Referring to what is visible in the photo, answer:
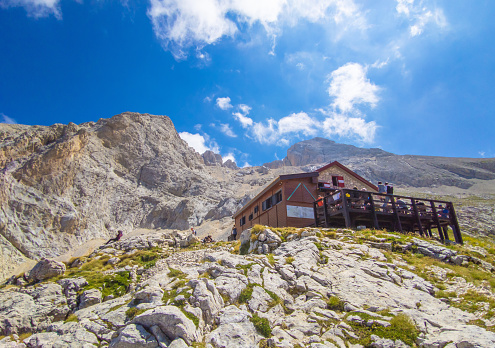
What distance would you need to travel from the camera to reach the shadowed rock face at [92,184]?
185 feet

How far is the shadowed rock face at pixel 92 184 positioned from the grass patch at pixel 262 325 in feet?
187

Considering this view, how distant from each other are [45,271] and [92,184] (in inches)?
2329

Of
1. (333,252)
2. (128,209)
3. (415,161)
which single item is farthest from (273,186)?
(415,161)

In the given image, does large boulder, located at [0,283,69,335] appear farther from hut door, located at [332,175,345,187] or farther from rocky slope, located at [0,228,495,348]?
hut door, located at [332,175,345,187]

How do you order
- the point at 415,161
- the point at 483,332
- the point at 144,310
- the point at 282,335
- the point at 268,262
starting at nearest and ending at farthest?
the point at 483,332 < the point at 282,335 < the point at 144,310 < the point at 268,262 < the point at 415,161

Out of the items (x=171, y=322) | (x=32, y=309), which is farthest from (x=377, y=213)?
(x=32, y=309)

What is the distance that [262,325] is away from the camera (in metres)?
8.14

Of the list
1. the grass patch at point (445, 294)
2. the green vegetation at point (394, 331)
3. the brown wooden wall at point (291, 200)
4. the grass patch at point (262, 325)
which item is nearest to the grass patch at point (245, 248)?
the brown wooden wall at point (291, 200)

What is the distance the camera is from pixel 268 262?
488 inches

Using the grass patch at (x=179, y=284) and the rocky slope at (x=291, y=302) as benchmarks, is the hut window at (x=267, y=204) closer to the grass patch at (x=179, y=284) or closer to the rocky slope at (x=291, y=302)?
the rocky slope at (x=291, y=302)

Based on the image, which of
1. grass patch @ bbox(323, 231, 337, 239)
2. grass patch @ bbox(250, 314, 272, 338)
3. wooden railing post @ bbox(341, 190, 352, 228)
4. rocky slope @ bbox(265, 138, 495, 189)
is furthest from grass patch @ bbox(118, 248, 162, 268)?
rocky slope @ bbox(265, 138, 495, 189)

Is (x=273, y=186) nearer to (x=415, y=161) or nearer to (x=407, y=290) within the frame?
(x=407, y=290)

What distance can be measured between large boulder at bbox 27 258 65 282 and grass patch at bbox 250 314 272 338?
17.6 m

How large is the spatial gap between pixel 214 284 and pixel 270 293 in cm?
215
